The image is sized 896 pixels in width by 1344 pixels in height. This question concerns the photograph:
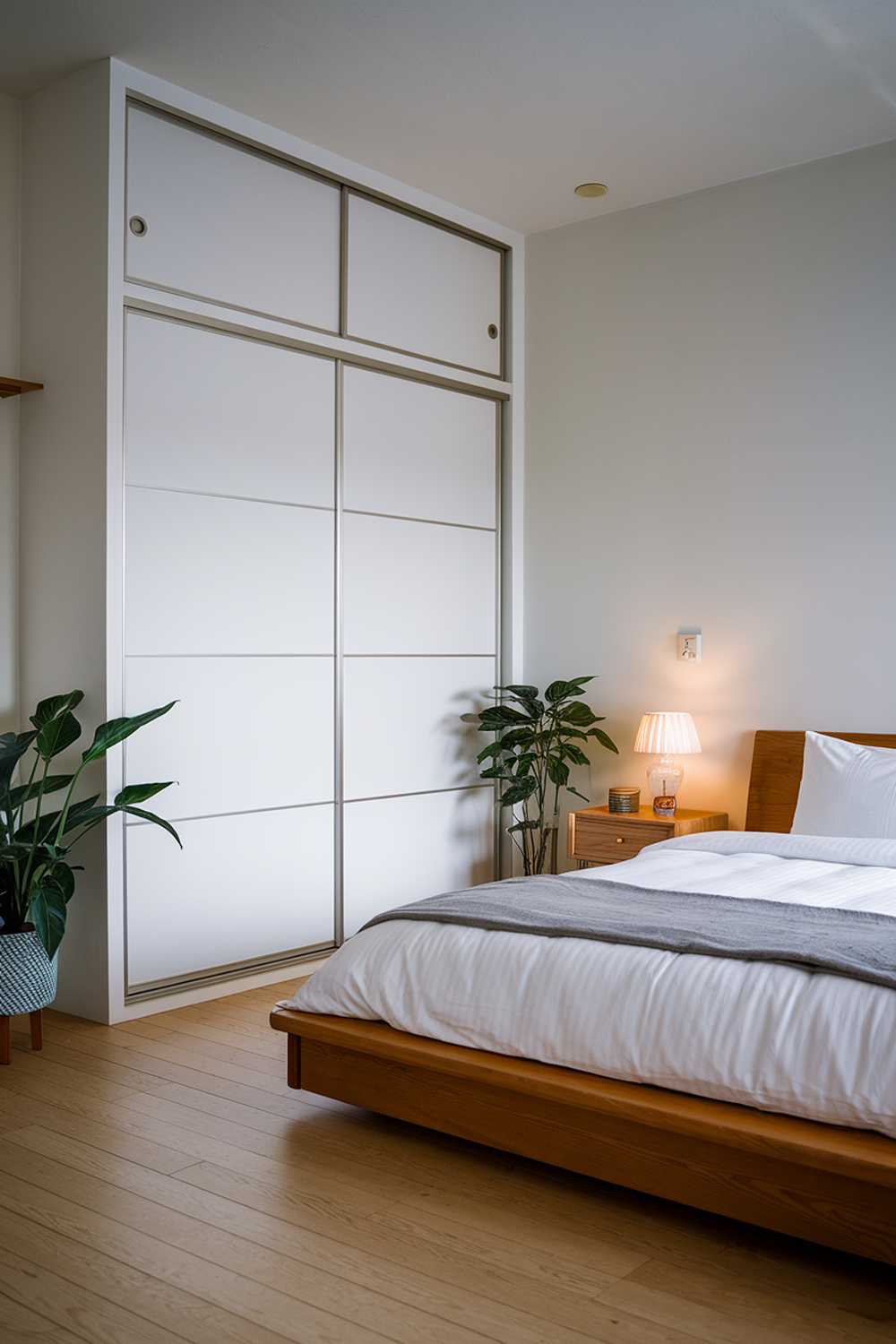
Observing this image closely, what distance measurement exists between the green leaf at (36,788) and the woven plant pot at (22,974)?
0.38m

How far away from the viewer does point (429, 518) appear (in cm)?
481

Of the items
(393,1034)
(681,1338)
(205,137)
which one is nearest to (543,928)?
(393,1034)

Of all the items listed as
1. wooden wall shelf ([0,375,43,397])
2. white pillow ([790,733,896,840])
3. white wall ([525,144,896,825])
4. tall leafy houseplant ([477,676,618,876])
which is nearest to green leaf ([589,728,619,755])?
tall leafy houseplant ([477,676,618,876])

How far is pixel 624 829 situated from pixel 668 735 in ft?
1.24

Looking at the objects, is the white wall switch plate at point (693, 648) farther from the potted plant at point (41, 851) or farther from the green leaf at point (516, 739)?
the potted plant at point (41, 851)

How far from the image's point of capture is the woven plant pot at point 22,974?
3244 millimetres

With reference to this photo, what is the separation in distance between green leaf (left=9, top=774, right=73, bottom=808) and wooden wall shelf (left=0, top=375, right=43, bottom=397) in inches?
47.9

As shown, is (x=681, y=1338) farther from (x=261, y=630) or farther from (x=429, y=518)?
(x=429, y=518)

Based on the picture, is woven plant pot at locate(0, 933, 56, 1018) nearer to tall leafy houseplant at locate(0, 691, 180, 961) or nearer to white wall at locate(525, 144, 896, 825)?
tall leafy houseplant at locate(0, 691, 180, 961)

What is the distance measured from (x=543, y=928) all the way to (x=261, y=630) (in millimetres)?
1853

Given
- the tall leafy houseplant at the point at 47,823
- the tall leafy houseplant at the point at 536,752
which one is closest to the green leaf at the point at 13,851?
the tall leafy houseplant at the point at 47,823

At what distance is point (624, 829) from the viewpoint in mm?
4391

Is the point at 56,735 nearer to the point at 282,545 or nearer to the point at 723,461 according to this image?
the point at 282,545

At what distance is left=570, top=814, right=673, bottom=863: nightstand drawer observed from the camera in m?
4.32
